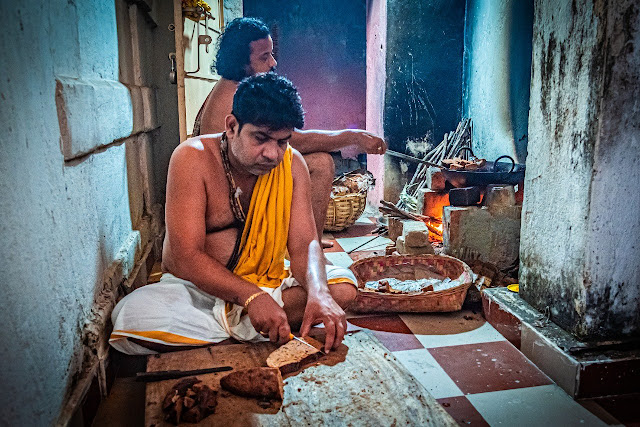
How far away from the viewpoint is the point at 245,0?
8.13 m

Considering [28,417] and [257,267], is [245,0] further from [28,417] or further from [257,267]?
[28,417]

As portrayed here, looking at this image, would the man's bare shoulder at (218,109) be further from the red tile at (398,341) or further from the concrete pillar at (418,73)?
the concrete pillar at (418,73)

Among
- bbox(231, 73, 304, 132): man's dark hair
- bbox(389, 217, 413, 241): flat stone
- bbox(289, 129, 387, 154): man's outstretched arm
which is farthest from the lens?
bbox(389, 217, 413, 241): flat stone

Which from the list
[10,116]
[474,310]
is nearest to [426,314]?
[474,310]

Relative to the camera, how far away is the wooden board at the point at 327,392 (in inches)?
73.7

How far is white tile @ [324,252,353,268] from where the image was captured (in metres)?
4.51

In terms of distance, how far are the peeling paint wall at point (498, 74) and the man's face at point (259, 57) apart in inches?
102

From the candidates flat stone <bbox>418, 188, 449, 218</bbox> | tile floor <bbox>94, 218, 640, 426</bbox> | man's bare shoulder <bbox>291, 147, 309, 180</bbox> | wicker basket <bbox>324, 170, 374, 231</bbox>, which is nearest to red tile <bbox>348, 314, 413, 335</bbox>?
tile floor <bbox>94, 218, 640, 426</bbox>

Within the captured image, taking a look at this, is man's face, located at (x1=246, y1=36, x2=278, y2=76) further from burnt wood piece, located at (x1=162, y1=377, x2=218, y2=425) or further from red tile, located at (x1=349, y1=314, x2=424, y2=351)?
burnt wood piece, located at (x1=162, y1=377, x2=218, y2=425)

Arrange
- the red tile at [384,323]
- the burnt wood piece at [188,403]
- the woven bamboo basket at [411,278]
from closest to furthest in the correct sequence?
the burnt wood piece at [188,403] < the red tile at [384,323] < the woven bamboo basket at [411,278]

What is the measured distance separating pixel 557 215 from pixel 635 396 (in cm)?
91

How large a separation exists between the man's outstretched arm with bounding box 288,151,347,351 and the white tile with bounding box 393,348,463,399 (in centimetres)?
60

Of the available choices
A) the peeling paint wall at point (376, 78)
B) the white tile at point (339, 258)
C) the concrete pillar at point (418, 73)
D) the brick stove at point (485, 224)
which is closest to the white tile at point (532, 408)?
the brick stove at point (485, 224)

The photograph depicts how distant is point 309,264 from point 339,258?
2091 mm
